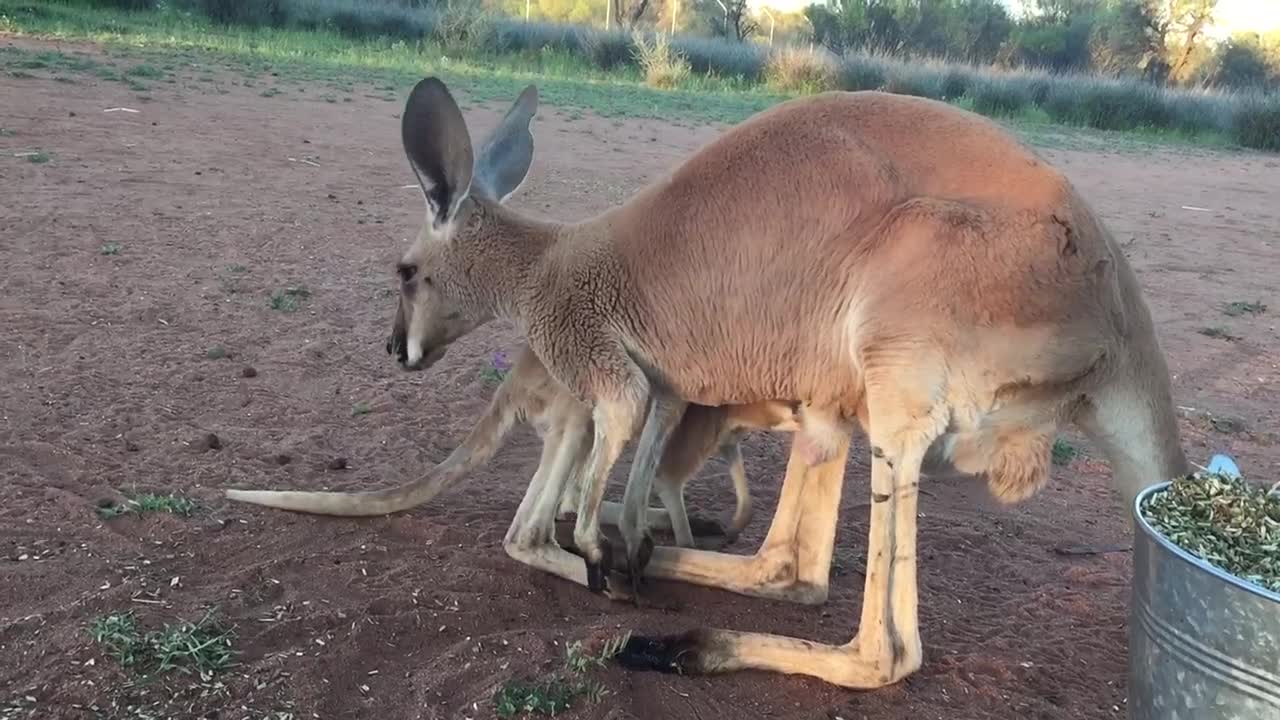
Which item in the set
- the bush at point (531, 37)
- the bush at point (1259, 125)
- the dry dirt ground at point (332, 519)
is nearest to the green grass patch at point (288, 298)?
the dry dirt ground at point (332, 519)

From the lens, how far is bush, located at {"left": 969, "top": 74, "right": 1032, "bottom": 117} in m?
19.9

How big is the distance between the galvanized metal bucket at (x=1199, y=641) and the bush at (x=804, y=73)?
1868cm

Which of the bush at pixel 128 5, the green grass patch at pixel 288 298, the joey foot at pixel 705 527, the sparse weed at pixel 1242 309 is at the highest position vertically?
the bush at pixel 128 5

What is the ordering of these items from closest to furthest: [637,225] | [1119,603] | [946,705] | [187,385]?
[946,705] < [637,225] < [1119,603] < [187,385]

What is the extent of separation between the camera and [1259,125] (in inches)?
750

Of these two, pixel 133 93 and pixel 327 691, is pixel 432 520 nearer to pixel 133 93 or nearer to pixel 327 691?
pixel 327 691

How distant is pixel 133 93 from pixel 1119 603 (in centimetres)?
963

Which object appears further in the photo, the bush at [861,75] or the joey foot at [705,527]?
the bush at [861,75]

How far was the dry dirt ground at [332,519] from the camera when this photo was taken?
7.97 feet

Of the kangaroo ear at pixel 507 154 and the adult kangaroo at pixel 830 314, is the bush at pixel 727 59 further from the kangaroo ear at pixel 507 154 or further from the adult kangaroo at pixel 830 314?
the adult kangaroo at pixel 830 314

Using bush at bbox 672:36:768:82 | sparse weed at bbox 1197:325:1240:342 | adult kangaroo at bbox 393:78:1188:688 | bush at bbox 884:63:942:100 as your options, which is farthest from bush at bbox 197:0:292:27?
adult kangaroo at bbox 393:78:1188:688

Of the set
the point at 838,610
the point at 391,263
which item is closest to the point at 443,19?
the point at 391,263

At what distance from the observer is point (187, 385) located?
3854mm

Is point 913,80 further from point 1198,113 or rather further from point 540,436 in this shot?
point 540,436
